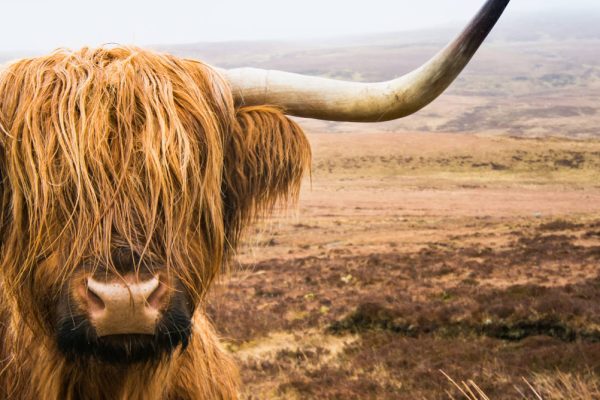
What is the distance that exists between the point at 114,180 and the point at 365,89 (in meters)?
1.10

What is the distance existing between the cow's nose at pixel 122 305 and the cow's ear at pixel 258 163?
2.70 feet

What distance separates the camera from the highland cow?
81.3 inches

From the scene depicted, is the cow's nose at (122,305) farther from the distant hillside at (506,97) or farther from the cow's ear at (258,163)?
the distant hillside at (506,97)

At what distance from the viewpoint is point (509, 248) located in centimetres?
1441

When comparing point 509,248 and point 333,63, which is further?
point 333,63

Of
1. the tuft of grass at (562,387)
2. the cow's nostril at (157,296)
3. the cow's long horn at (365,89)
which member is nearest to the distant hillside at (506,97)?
the tuft of grass at (562,387)

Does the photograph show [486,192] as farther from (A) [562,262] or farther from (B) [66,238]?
(B) [66,238]

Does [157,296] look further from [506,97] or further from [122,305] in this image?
[506,97]

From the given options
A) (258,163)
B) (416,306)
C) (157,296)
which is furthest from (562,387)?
(157,296)

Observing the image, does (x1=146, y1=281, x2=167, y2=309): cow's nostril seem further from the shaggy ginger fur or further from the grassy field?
the grassy field

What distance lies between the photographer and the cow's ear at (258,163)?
2725 mm

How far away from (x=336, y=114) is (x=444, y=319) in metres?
6.52

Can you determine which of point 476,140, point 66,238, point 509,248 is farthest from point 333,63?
point 66,238

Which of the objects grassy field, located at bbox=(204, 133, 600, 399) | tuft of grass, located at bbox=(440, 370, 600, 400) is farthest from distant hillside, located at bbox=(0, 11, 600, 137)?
tuft of grass, located at bbox=(440, 370, 600, 400)
